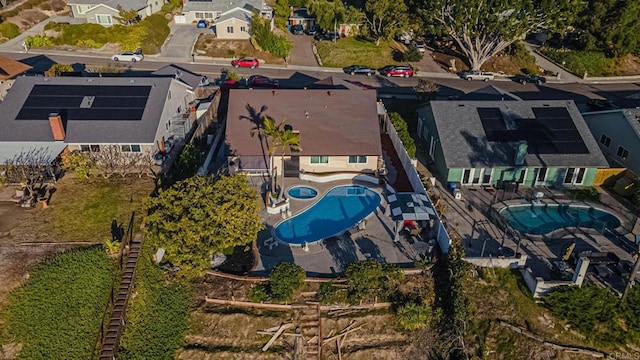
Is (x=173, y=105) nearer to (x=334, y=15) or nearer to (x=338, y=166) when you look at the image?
(x=338, y=166)

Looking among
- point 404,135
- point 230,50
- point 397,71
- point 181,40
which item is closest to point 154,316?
point 404,135

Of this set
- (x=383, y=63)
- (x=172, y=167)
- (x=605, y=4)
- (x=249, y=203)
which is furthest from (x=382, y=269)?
(x=605, y=4)

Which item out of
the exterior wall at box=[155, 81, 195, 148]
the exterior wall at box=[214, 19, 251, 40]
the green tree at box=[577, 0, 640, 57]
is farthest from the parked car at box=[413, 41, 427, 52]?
the exterior wall at box=[155, 81, 195, 148]

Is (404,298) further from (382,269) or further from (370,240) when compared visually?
(370,240)

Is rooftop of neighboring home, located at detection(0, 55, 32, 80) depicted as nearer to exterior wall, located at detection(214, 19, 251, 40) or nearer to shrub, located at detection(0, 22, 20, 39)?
shrub, located at detection(0, 22, 20, 39)

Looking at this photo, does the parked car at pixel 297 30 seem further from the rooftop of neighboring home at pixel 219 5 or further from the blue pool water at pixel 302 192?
the blue pool water at pixel 302 192

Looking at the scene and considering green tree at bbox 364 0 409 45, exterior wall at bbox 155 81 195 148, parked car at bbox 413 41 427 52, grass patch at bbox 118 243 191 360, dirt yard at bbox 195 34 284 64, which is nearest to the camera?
grass patch at bbox 118 243 191 360
